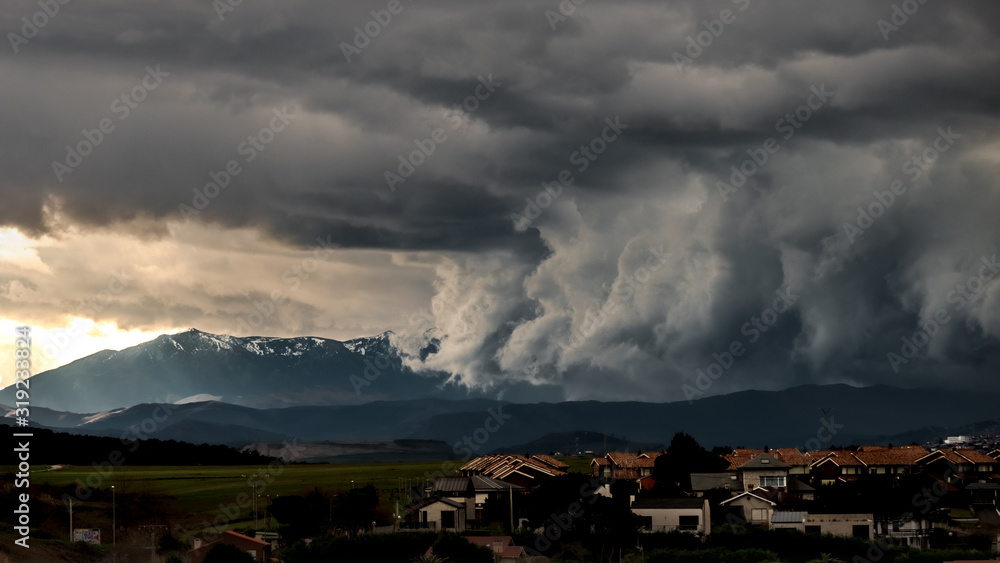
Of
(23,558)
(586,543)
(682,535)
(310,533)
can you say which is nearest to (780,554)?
(682,535)

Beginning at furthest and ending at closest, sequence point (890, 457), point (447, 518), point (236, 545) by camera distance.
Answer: point (890, 457)
point (447, 518)
point (236, 545)

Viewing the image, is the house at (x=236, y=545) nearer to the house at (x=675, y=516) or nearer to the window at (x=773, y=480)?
the house at (x=675, y=516)

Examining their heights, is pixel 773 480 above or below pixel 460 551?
above

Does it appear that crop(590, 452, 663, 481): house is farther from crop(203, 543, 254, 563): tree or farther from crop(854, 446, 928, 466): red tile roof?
crop(203, 543, 254, 563): tree

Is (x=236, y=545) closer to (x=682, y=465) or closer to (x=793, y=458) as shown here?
(x=682, y=465)

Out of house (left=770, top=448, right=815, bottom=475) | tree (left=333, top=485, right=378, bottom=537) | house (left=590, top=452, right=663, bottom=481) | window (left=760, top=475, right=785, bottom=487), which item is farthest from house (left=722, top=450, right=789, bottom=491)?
tree (left=333, top=485, right=378, bottom=537)

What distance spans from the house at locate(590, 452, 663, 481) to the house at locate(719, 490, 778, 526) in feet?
Result: 134

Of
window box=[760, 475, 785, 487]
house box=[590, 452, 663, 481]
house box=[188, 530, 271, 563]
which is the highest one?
house box=[590, 452, 663, 481]

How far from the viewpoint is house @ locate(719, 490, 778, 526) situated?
5098 inches

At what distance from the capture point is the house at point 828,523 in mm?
118938

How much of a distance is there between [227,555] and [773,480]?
3273 inches

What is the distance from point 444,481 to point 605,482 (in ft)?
91.7

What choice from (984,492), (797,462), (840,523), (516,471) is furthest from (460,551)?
(984,492)

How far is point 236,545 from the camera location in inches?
3831
